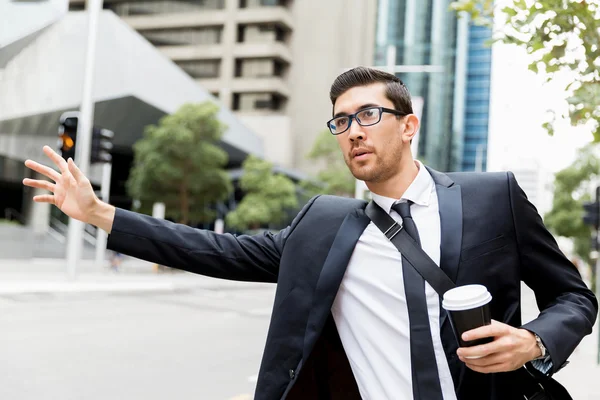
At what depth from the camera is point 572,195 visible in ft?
148

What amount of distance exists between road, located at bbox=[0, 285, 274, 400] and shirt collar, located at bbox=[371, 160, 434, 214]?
14.5ft

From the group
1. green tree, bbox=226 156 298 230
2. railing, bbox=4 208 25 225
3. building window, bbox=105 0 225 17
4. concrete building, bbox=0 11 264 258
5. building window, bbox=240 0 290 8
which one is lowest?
railing, bbox=4 208 25 225

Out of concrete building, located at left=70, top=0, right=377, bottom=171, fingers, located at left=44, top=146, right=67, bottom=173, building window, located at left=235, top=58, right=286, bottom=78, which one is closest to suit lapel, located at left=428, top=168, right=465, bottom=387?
fingers, located at left=44, top=146, right=67, bottom=173

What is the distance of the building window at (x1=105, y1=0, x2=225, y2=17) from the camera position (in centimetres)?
5600

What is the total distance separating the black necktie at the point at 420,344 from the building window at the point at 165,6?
5681 centimetres

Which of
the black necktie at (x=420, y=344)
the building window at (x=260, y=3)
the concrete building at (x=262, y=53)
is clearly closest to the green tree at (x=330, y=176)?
the concrete building at (x=262, y=53)

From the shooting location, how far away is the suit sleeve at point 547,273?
1790 millimetres

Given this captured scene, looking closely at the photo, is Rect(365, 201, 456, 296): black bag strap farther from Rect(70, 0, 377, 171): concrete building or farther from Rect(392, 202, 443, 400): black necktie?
Rect(70, 0, 377, 171): concrete building

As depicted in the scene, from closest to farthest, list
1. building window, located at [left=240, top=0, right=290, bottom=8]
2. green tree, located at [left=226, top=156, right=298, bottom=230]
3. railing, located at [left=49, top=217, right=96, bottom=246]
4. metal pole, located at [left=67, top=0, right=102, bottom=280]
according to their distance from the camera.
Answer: metal pole, located at [left=67, top=0, right=102, bottom=280], railing, located at [left=49, top=217, right=96, bottom=246], green tree, located at [left=226, top=156, right=298, bottom=230], building window, located at [left=240, top=0, right=290, bottom=8]

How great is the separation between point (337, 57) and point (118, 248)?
5854 cm

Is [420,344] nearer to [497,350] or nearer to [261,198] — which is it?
[497,350]

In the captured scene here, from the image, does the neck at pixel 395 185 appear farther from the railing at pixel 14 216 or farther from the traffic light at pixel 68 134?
the railing at pixel 14 216

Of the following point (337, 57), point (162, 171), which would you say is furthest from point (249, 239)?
point (337, 57)

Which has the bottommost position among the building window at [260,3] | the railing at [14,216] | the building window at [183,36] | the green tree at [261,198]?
the railing at [14,216]
